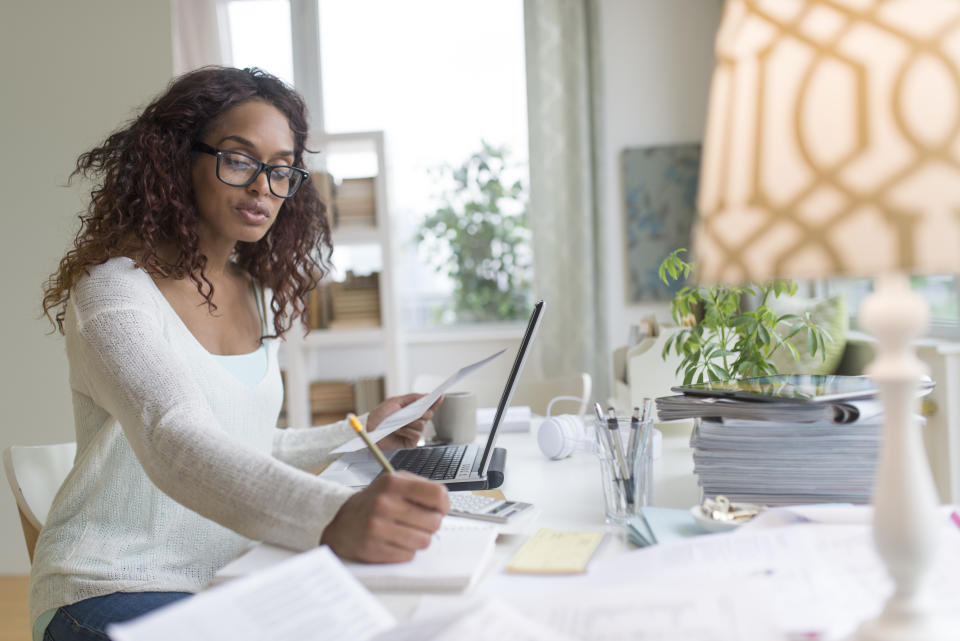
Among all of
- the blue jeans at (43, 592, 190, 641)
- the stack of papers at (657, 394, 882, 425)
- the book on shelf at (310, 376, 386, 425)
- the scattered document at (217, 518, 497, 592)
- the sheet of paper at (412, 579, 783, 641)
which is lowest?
the book on shelf at (310, 376, 386, 425)

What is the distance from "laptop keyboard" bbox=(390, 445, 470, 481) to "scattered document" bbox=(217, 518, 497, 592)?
0.33 metres

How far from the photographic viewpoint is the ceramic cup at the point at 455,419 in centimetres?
163

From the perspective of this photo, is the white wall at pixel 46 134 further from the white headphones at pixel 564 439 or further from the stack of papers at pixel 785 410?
the stack of papers at pixel 785 410

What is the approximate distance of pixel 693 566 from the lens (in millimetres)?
706

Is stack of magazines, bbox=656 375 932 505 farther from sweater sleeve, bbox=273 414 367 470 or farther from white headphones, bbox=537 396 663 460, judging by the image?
sweater sleeve, bbox=273 414 367 470

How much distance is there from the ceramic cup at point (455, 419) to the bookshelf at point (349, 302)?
2041mm

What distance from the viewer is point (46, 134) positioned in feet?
9.65

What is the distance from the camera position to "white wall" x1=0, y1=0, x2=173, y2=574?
2.91 meters

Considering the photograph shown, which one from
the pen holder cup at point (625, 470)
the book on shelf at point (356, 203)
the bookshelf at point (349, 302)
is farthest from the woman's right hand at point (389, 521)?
the book on shelf at point (356, 203)

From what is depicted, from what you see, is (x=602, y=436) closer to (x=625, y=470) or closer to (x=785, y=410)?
(x=625, y=470)

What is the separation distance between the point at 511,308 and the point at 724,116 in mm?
3898

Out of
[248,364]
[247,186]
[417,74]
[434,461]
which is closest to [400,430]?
[434,461]

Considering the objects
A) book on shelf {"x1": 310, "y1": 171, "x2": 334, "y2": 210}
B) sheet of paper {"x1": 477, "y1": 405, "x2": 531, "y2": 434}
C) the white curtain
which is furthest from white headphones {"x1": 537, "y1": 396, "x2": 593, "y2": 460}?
the white curtain

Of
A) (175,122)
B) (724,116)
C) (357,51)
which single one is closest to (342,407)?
(357,51)
